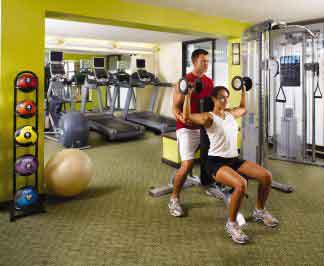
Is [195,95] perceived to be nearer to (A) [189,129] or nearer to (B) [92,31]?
(A) [189,129]

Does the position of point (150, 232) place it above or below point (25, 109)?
below

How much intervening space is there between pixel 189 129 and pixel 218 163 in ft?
1.76

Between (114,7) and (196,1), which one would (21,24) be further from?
(196,1)

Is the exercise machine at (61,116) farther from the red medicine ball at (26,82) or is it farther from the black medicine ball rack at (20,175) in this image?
the red medicine ball at (26,82)

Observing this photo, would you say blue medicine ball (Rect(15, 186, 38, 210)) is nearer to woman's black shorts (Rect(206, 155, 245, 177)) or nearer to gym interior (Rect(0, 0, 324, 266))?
gym interior (Rect(0, 0, 324, 266))

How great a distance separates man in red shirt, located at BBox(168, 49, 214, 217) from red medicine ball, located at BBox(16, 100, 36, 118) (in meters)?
1.26

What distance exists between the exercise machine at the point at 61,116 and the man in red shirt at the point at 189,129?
3.26 metres

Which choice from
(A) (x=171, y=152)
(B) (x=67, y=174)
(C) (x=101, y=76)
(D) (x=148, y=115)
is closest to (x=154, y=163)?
(A) (x=171, y=152)

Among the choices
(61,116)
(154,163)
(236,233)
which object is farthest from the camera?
(61,116)

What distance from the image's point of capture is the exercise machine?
578 cm

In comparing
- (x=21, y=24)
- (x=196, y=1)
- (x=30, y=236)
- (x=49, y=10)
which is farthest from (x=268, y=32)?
(x=30, y=236)

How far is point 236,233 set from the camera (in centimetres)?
241

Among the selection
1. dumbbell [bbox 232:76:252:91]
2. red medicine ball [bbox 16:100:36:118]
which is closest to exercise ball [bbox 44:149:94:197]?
red medicine ball [bbox 16:100:36:118]

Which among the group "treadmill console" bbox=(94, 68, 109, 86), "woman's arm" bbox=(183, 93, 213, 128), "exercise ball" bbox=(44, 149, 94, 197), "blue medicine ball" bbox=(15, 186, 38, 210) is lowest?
"blue medicine ball" bbox=(15, 186, 38, 210)
